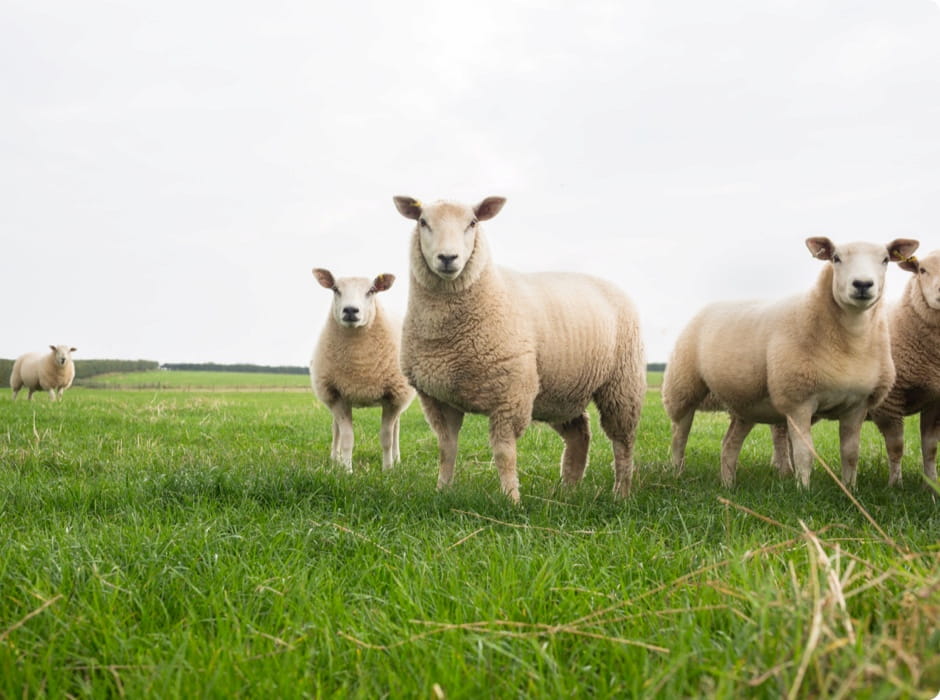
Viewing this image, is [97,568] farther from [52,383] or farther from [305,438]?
[52,383]

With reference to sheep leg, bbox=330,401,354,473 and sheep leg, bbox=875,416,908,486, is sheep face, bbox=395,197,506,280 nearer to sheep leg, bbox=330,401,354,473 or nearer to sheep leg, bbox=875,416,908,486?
sheep leg, bbox=330,401,354,473

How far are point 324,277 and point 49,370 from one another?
20661 mm

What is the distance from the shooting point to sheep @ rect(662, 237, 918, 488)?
19.3 ft

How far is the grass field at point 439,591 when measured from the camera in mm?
1771

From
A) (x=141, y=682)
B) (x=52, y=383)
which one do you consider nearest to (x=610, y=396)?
(x=141, y=682)

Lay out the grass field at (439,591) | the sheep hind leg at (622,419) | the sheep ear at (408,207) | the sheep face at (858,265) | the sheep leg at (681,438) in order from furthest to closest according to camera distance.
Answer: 1. the sheep leg at (681,438)
2. the sheep hind leg at (622,419)
3. the sheep face at (858,265)
4. the sheep ear at (408,207)
5. the grass field at (439,591)

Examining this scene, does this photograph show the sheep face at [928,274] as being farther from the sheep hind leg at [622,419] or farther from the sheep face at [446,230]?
the sheep face at [446,230]

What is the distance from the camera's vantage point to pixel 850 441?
6.16 m

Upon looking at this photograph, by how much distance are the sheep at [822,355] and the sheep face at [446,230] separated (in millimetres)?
2724

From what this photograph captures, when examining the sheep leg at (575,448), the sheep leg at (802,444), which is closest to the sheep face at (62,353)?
the sheep leg at (575,448)

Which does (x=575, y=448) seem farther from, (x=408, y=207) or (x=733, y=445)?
(x=408, y=207)

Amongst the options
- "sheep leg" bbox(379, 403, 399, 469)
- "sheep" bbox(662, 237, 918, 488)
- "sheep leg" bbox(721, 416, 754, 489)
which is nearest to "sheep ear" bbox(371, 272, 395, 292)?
"sheep leg" bbox(379, 403, 399, 469)

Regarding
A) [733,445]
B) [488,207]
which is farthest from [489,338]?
[733,445]

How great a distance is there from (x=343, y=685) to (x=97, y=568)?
1.41 metres
